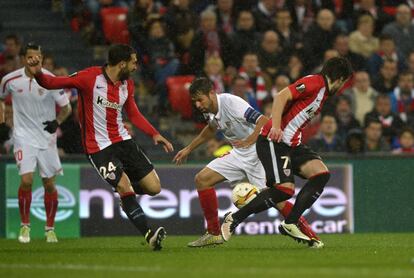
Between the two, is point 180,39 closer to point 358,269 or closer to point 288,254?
point 288,254

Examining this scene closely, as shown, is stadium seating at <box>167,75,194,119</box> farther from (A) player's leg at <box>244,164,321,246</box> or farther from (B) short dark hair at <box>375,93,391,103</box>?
(A) player's leg at <box>244,164,321,246</box>

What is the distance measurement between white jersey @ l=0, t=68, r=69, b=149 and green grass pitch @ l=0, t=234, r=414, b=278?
4.19 ft

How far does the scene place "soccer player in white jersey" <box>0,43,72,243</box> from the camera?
14.4 meters

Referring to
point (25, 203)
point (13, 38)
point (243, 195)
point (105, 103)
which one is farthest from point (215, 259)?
point (13, 38)

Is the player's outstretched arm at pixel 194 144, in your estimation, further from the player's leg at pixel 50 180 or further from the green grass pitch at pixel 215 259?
the player's leg at pixel 50 180

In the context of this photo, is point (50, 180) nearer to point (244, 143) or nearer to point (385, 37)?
point (244, 143)

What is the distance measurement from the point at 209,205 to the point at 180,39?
6.73 m

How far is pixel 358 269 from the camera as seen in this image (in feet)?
31.7

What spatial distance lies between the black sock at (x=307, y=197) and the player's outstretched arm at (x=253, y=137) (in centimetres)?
77

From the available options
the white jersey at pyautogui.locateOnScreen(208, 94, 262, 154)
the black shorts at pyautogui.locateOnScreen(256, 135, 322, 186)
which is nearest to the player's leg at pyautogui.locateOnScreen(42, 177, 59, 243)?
the white jersey at pyautogui.locateOnScreen(208, 94, 262, 154)

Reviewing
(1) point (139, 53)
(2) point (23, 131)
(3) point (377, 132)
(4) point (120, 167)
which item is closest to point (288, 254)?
(4) point (120, 167)

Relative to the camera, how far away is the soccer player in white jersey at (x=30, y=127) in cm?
1439

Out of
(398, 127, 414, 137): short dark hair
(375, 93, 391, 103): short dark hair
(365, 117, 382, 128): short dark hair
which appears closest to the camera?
(398, 127, 414, 137): short dark hair

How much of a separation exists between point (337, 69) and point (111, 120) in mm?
2419
